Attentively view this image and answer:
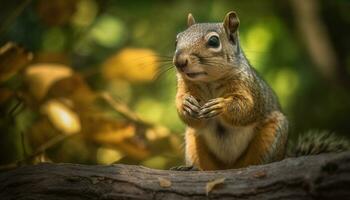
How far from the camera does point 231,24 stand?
269 centimetres

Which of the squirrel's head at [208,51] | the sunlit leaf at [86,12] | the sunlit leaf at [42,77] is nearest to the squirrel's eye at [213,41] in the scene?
the squirrel's head at [208,51]

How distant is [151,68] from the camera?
10.7ft

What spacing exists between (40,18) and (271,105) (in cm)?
145

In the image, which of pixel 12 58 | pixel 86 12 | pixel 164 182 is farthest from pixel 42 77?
pixel 86 12

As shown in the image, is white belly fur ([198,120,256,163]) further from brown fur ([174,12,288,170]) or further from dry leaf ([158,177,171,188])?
dry leaf ([158,177,171,188])

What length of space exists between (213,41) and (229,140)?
0.44 meters

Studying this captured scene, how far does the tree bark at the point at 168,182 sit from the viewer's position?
197cm

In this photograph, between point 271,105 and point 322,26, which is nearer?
point 271,105

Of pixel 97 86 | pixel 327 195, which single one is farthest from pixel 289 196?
pixel 97 86

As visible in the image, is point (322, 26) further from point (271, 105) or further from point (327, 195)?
point (327, 195)

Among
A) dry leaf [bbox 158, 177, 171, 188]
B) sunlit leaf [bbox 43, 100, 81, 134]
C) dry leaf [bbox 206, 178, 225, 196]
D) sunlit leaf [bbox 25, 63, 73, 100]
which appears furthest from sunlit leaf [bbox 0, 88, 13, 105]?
dry leaf [bbox 206, 178, 225, 196]

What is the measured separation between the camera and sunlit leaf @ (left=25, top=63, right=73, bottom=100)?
9.83 feet

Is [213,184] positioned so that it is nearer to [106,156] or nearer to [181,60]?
[181,60]

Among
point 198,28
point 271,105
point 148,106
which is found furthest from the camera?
point 148,106
